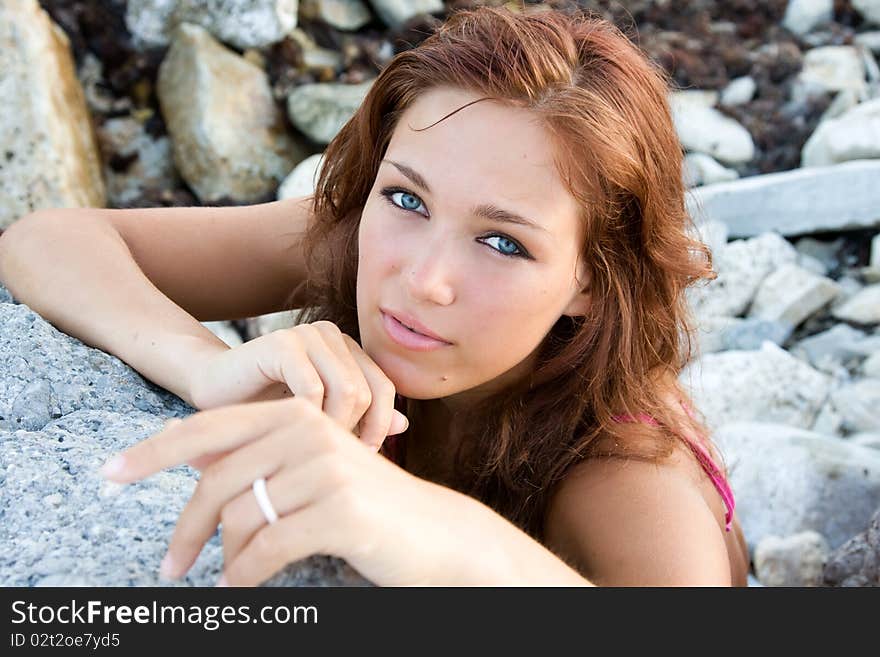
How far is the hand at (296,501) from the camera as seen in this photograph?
1.28 metres

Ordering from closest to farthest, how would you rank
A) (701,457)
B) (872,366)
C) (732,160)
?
1. (701,457)
2. (872,366)
3. (732,160)

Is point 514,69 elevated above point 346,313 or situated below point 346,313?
above

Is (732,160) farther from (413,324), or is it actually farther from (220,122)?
(413,324)

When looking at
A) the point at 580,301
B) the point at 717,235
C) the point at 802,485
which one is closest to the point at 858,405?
the point at 802,485

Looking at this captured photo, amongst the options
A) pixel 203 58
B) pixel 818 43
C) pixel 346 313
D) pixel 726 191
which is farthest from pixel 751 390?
pixel 818 43

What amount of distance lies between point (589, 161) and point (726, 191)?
5858 mm

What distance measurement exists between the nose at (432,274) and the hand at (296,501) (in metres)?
0.74

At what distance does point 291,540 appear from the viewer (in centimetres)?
127

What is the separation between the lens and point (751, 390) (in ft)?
18.9

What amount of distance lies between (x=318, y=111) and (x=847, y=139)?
174 inches

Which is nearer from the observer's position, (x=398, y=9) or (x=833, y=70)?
(x=398, y=9)

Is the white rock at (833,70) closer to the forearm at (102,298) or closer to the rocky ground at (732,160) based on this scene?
the rocky ground at (732,160)
